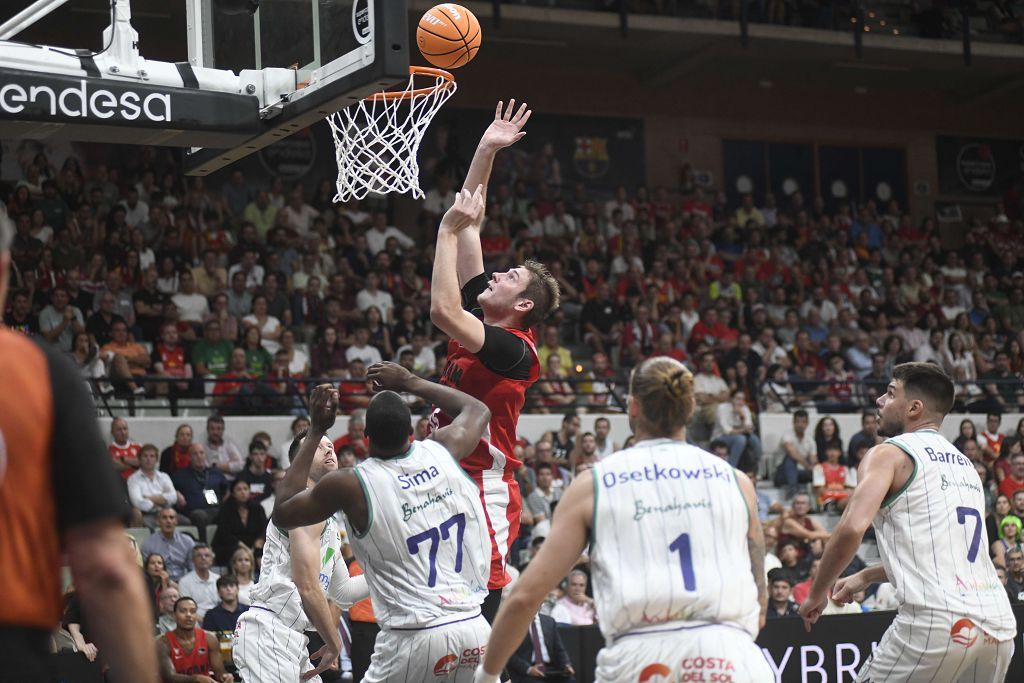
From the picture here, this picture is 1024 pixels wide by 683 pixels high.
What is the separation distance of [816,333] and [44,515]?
17.9m

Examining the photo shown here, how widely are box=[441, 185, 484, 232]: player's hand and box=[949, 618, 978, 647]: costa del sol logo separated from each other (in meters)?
2.97

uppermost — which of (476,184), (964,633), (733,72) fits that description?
(733,72)

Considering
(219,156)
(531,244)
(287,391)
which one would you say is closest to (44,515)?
(219,156)

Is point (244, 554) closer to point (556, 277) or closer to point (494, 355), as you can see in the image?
point (494, 355)

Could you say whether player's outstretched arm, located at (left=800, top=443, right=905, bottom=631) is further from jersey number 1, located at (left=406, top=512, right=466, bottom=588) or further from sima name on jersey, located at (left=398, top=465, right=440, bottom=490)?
sima name on jersey, located at (left=398, top=465, right=440, bottom=490)

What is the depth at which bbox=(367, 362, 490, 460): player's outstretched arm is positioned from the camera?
5652 millimetres

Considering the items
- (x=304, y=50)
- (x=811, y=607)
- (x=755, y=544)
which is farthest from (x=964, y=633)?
(x=304, y=50)

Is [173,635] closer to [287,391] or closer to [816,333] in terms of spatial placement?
[287,391]

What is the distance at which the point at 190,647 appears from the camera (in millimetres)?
10523

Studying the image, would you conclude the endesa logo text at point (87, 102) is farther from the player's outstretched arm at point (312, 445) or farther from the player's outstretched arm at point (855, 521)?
the player's outstretched arm at point (855, 521)

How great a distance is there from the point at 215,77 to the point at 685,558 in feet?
12.2

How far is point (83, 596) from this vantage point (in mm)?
2377

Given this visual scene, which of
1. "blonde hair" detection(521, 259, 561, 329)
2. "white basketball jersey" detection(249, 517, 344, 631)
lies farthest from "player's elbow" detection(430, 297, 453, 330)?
"white basketball jersey" detection(249, 517, 344, 631)

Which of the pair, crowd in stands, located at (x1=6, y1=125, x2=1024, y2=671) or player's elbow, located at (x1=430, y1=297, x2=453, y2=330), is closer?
player's elbow, located at (x1=430, y1=297, x2=453, y2=330)
